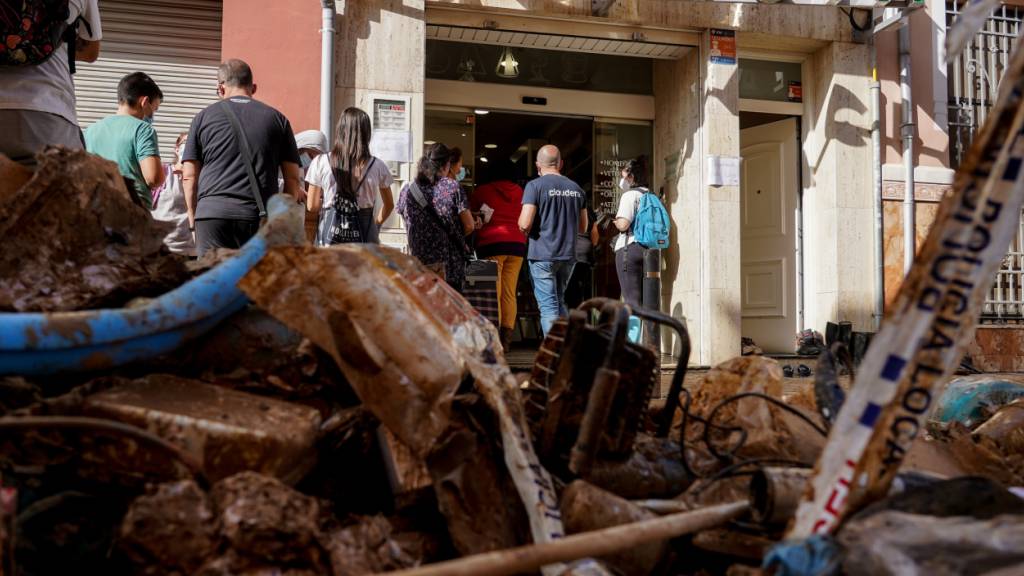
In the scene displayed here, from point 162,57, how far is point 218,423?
22.7ft

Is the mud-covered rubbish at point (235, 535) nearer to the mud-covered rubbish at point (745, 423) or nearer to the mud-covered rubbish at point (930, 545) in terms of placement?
the mud-covered rubbish at point (930, 545)

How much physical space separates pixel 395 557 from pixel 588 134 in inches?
341

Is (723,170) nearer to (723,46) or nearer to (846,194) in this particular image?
(723,46)

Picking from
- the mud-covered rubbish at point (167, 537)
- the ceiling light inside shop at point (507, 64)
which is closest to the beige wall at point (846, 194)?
the ceiling light inside shop at point (507, 64)

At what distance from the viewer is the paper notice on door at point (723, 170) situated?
28.1ft

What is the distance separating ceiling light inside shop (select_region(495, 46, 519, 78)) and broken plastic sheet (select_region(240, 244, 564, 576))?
7.57 m

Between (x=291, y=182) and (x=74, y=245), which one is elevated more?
(x=291, y=182)

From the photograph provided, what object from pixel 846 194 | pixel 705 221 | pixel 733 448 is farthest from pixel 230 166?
pixel 846 194

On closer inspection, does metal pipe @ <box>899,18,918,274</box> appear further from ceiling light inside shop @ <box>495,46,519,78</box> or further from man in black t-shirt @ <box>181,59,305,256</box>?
man in black t-shirt @ <box>181,59,305,256</box>

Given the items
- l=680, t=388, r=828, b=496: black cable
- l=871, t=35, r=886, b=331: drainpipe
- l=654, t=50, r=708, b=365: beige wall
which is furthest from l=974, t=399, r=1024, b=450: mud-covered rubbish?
l=871, t=35, r=886, b=331: drainpipe

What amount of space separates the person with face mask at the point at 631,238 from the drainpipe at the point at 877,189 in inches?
124

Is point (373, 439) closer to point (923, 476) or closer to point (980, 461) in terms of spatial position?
point (923, 476)

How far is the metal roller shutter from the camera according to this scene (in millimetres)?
7621

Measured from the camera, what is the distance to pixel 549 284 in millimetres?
6734
